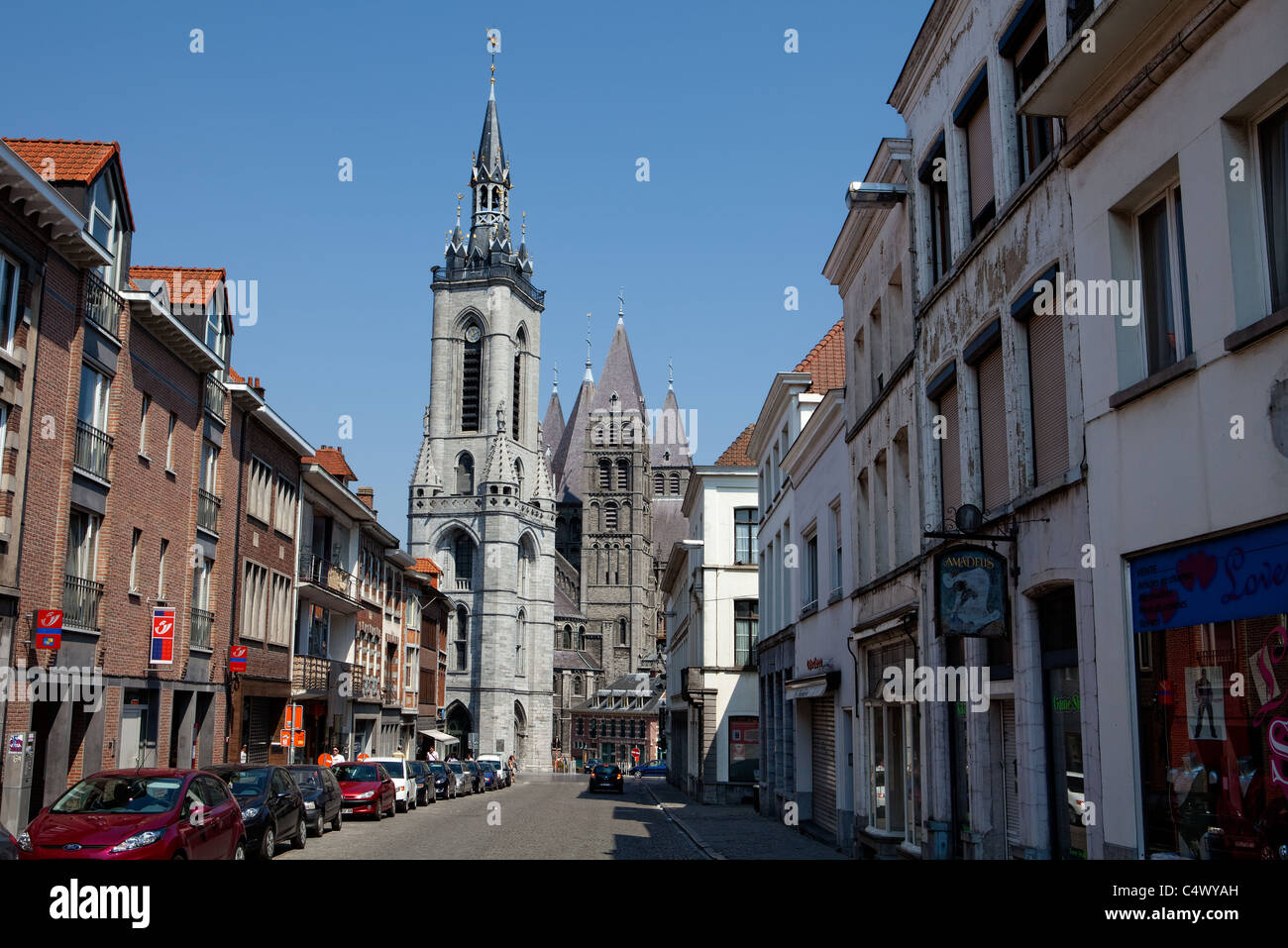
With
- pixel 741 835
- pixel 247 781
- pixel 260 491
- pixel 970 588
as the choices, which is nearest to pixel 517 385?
pixel 260 491

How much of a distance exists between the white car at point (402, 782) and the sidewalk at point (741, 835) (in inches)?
293

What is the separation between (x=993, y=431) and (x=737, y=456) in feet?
101

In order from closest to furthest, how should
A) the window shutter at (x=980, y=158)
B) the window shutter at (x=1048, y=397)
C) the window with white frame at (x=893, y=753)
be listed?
the window shutter at (x=1048, y=397), the window shutter at (x=980, y=158), the window with white frame at (x=893, y=753)

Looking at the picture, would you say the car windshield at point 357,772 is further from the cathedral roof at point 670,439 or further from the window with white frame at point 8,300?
the cathedral roof at point 670,439

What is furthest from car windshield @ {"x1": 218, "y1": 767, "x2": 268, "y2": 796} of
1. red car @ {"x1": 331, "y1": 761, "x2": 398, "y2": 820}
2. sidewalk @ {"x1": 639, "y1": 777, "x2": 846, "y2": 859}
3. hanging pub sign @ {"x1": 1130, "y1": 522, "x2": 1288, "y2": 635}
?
hanging pub sign @ {"x1": 1130, "y1": 522, "x2": 1288, "y2": 635}

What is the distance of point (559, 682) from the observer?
137 m

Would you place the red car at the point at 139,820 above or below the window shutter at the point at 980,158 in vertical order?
below

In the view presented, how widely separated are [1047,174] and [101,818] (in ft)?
39.0

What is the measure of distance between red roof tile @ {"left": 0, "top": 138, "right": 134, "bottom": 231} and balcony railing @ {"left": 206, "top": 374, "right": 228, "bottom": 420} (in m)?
6.61

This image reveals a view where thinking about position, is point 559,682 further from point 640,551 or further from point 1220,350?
point 1220,350

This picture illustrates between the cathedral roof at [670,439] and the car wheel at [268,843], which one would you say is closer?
the car wheel at [268,843]

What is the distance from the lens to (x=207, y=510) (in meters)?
29.0

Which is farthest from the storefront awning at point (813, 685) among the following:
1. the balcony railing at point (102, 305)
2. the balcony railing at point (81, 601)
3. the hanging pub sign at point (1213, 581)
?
the balcony railing at point (102, 305)

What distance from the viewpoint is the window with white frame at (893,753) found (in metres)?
17.0
